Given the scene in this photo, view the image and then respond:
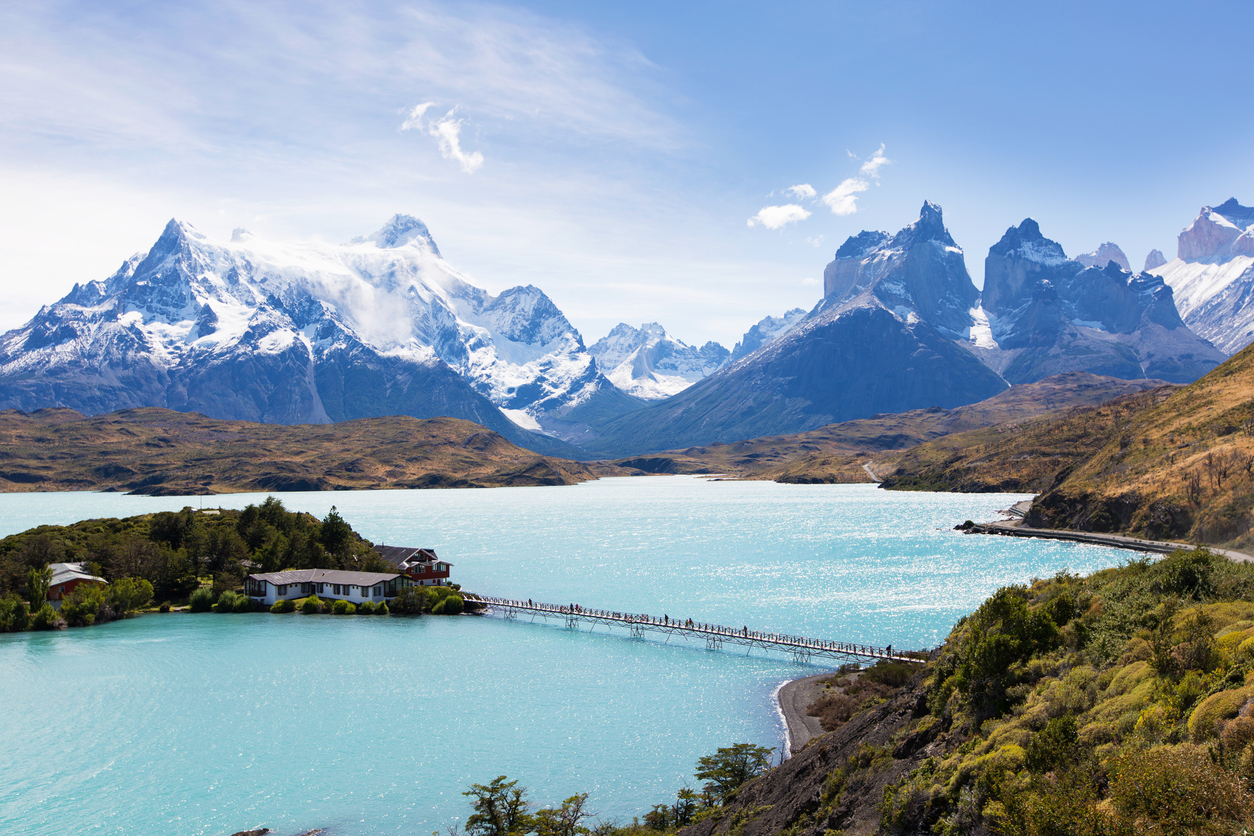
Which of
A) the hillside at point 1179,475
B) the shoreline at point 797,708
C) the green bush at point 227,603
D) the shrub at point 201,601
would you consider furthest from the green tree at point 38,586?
the hillside at point 1179,475

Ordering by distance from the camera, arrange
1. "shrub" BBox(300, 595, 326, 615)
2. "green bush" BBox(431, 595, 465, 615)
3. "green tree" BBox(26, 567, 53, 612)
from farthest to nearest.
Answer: "shrub" BBox(300, 595, 326, 615)
"green bush" BBox(431, 595, 465, 615)
"green tree" BBox(26, 567, 53, 612)

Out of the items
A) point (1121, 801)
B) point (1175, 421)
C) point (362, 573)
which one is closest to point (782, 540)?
point (1175, 421)

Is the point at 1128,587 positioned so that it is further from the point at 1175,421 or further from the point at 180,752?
the point at 1175,421

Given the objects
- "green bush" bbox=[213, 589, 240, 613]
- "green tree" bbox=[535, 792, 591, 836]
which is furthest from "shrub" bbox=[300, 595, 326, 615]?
"green tree" bbox=[535, 792, 591, 836]

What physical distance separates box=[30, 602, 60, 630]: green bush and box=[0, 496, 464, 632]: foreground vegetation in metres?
0.10

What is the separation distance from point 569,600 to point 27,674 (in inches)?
2490

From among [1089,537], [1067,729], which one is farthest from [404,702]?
[1089,537]

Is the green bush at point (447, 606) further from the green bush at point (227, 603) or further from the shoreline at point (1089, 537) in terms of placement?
the shoreline at point (1089, 537)

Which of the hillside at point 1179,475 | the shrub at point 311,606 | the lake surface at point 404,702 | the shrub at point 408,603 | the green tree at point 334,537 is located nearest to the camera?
the lake surface at point 404,702

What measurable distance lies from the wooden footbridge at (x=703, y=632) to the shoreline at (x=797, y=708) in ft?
11.9

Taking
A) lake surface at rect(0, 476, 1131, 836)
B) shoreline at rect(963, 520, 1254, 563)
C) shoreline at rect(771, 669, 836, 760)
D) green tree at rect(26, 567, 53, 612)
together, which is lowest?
lake surface at rect(0, 476, 1131, 836)

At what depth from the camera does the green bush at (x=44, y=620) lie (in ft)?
307

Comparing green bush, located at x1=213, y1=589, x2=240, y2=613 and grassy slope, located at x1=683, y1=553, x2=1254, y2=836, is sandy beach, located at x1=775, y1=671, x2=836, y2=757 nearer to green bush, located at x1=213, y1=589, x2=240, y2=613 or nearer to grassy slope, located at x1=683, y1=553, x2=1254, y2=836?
grassy slope, located at x1=683, y1=553, x2=1254, y2=836

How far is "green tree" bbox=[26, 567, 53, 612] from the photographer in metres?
95.8
